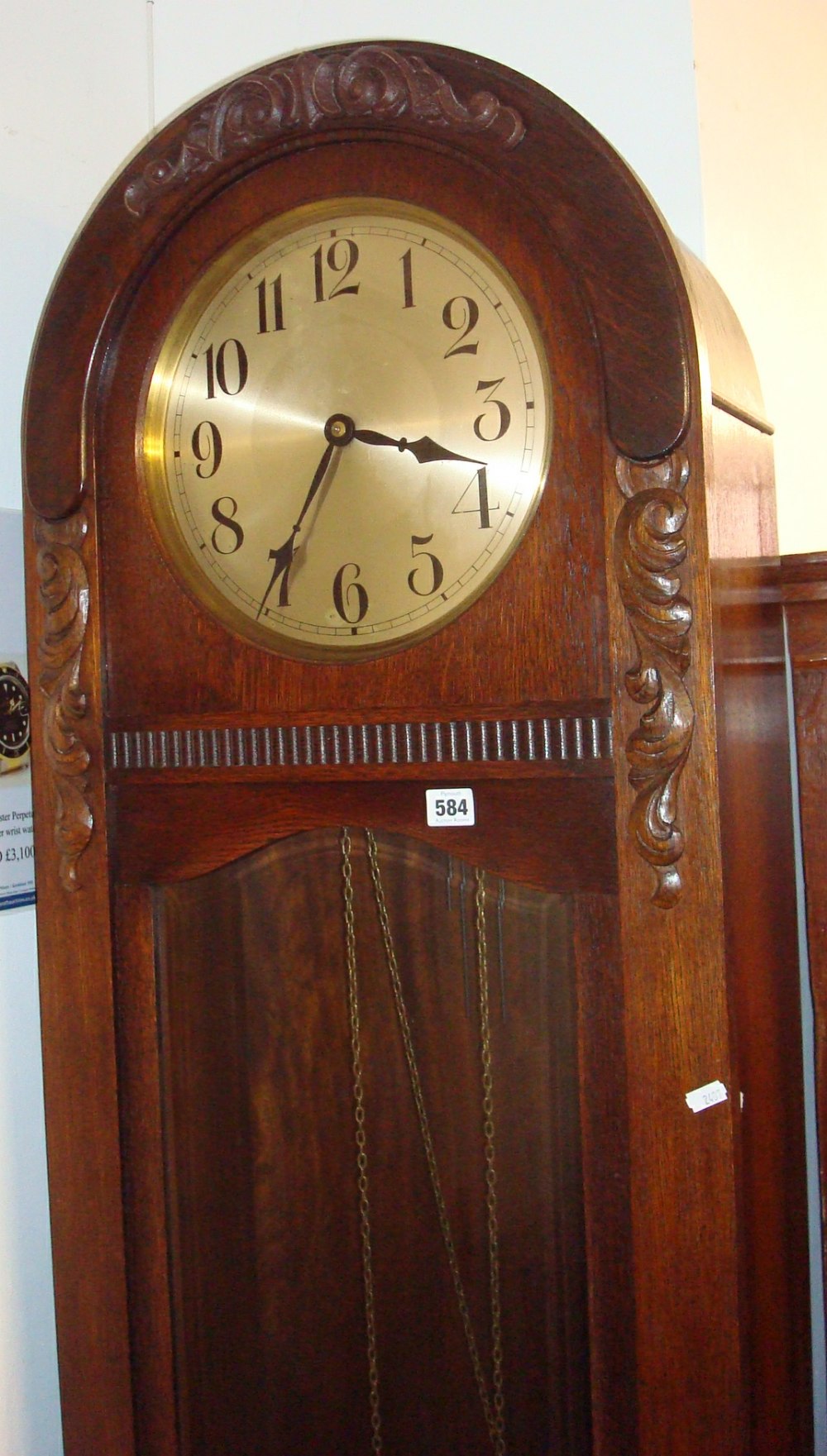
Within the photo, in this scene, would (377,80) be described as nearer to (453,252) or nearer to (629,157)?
(453,252)

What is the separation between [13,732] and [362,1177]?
624mm

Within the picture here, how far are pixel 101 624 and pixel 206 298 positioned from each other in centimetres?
33

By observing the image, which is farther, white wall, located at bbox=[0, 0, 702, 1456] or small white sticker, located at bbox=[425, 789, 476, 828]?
white wall, located at bbox=[0, 0, 702, 1456]

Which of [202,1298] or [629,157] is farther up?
[629,157]

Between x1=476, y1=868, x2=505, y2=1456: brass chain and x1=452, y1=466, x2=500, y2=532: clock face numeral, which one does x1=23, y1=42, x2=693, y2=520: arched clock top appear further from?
x1=476, y1=868, x2=505, y2=1456: brass chain

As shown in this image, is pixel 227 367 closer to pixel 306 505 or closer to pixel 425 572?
pixel 306 505

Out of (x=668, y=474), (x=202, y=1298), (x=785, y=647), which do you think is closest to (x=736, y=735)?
(x=668, y=474)

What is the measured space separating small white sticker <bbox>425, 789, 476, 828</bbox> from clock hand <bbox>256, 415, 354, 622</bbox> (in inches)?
9.1

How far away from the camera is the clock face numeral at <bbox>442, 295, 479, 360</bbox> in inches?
44.7

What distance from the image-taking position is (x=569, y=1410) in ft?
3.72

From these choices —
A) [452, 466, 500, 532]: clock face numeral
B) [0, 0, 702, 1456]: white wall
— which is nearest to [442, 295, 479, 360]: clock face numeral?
[452, 466, 500, 532]: clock face numeral

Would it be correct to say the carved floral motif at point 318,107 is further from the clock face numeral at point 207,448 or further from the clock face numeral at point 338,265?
the clock face numeral at point 207,448

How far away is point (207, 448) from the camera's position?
123cm

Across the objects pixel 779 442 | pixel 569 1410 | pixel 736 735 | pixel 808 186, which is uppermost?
pixel 808 186
